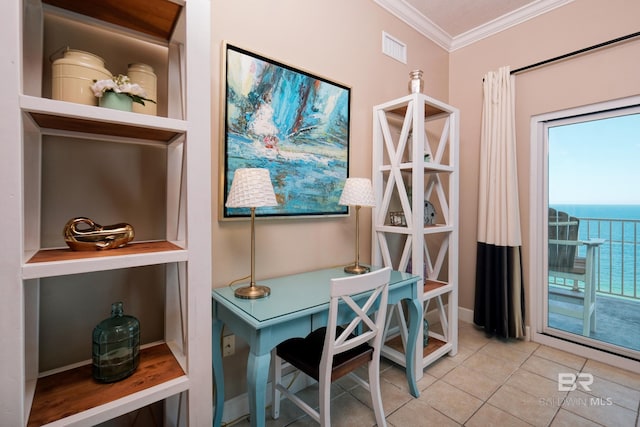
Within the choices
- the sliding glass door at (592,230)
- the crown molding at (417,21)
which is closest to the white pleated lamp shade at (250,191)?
the crown molding at (417,21)

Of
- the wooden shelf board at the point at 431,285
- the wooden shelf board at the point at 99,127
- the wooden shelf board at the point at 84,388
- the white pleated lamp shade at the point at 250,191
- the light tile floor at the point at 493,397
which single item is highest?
the wooden shelf board at the point at 99,127

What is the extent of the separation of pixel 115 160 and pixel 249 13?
111cm

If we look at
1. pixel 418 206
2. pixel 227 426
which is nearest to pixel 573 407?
pixel 418 206

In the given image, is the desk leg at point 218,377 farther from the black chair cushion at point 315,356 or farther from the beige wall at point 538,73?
the beige wall at point 538,73

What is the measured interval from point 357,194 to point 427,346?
1447mm

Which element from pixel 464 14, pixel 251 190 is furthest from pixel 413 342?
pixel 464 14

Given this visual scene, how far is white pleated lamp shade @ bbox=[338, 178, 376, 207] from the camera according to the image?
185cm

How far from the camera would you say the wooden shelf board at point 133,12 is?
3.62ft

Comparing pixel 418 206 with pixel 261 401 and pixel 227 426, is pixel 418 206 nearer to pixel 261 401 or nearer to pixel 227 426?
pixel 261 401

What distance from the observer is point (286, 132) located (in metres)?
1.84

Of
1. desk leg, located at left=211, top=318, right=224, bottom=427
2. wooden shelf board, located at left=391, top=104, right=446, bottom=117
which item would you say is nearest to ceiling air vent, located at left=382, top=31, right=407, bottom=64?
wooden shelf board, located at left=391, top=104, right=446, bottom=117

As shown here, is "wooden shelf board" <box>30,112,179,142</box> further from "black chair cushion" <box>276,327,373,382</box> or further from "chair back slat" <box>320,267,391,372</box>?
"black chair cushion" <box>276,327,373,382</box>

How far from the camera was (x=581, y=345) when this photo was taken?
94.9 inches

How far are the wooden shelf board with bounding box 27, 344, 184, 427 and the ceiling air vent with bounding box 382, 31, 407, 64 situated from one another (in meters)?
2.65
